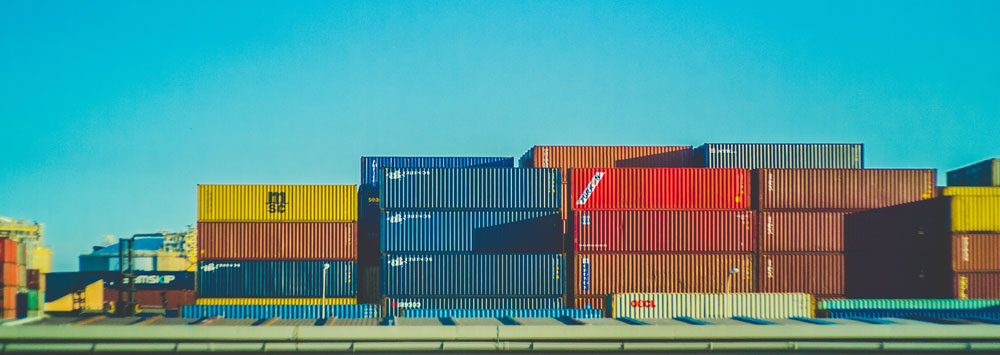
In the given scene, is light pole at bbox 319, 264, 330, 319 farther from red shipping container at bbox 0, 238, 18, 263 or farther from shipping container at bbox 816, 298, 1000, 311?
shipping container at bbox 816, 298, 1000, 311

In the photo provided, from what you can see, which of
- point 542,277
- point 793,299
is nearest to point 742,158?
point 793,299

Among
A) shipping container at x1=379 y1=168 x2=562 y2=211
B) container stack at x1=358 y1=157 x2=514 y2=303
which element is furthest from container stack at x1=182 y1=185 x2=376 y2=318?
shipping container at x1=379 y1=168 x2=562 y2=211

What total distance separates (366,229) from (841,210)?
2297 cm

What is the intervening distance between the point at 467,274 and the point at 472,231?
195 cm

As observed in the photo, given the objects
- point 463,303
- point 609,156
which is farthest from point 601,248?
point 609,156

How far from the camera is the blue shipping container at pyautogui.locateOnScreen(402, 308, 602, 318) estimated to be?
38.2 meters

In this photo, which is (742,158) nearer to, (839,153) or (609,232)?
(839,153)

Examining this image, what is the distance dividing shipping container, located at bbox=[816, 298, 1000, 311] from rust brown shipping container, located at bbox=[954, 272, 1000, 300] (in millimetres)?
1295

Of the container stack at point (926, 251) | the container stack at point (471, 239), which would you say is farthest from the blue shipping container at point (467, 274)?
the container stack at point (926, 251)

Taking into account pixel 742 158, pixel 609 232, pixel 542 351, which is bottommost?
pixel 542 351

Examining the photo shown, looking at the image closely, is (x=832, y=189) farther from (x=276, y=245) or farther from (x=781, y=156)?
(x=276, y=245)

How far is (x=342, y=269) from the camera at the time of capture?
4156 cm

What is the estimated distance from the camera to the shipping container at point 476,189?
1590 inches

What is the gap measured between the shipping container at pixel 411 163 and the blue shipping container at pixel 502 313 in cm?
962
